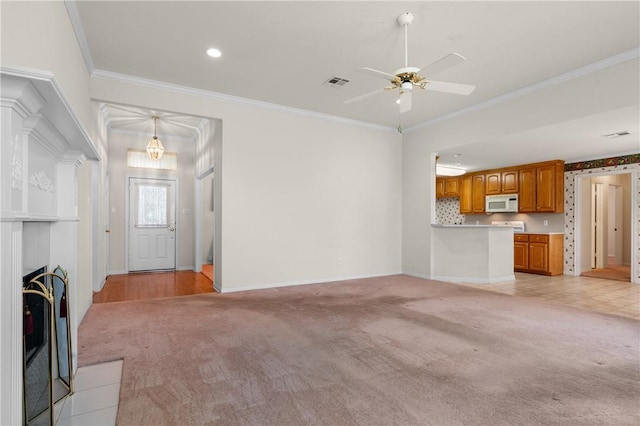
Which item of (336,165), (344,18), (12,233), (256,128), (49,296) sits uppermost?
(344,18)

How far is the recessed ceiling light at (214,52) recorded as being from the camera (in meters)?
3.54

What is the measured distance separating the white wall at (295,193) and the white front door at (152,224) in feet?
8.56

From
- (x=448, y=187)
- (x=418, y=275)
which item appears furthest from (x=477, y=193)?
(x=418, y=275)

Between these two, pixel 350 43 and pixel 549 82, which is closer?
pixel 350 43

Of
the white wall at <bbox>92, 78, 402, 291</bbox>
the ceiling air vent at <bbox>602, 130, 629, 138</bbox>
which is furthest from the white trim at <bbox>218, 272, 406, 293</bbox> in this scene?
the ceiling air vent at <bbox>602, 130, 629, 138</bbox>

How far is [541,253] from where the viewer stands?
268 inches

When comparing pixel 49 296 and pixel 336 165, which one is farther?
pixel 336 165

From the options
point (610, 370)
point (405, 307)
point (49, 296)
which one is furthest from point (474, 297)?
point (49, 296)

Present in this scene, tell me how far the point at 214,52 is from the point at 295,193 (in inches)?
97.2

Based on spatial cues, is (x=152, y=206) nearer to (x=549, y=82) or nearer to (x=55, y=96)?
(x=55, y=96)

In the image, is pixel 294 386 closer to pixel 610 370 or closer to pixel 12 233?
pixel 12 233

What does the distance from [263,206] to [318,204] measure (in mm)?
1014

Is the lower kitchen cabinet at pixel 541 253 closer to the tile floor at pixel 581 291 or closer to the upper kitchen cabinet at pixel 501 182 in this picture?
the tile floor at pixel 581 291

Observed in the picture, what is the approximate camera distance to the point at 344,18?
3008 millimetres
